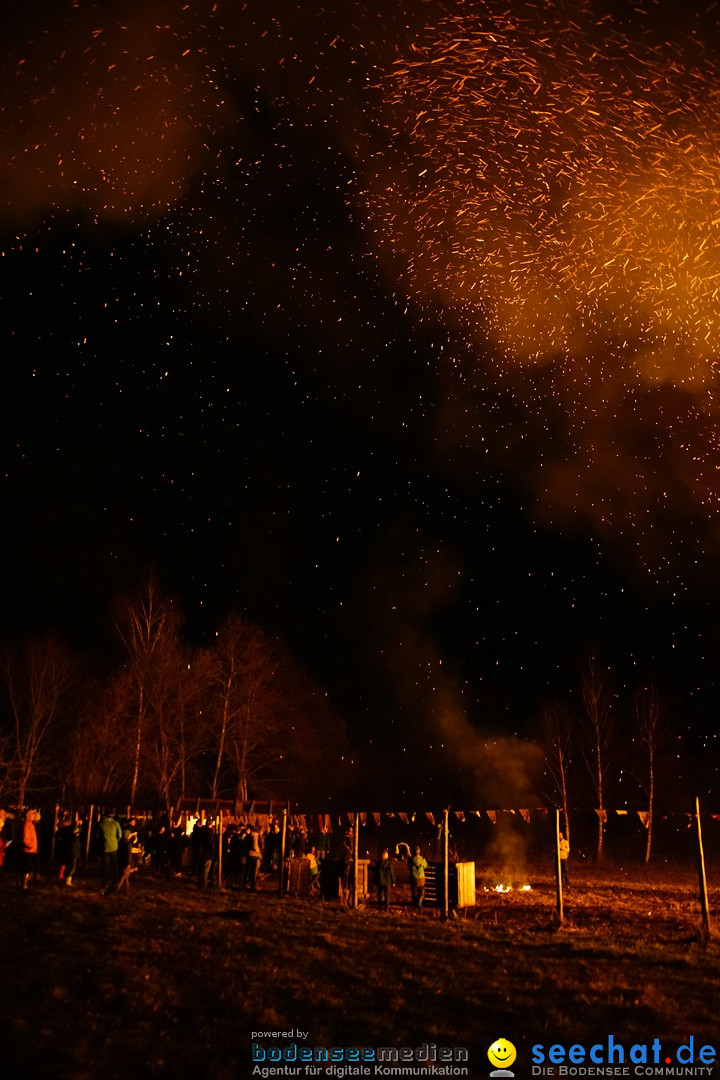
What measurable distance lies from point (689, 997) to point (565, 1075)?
3.05 metres

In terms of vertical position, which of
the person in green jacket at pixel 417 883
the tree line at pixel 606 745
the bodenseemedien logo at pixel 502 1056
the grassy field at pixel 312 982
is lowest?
the bodenseemedien logo at pixel 502 1056

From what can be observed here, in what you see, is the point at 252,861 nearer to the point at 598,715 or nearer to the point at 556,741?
the point at 598,715

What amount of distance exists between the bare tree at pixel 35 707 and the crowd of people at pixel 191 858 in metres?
10.7

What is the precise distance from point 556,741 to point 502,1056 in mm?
31114

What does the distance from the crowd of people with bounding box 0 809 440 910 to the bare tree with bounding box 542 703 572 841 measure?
14146mm

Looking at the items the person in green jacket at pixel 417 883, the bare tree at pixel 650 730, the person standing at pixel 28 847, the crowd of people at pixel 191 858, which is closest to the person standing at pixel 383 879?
the crowd of people at pixel 191 858

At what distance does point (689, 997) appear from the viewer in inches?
325

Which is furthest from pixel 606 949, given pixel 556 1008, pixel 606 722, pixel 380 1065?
pixel 606 722

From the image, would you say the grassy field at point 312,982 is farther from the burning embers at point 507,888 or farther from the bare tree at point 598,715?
the bare tree at point 598,715

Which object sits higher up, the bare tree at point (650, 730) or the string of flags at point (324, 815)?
the bare tree at point (650, 730)

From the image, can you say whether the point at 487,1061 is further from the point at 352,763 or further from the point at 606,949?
the point at 352,763

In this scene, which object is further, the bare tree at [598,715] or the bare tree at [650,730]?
the bare tree at [598,715]

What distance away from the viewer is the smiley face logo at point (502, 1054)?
19.8 ft

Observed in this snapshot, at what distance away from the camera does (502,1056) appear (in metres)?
6.17
